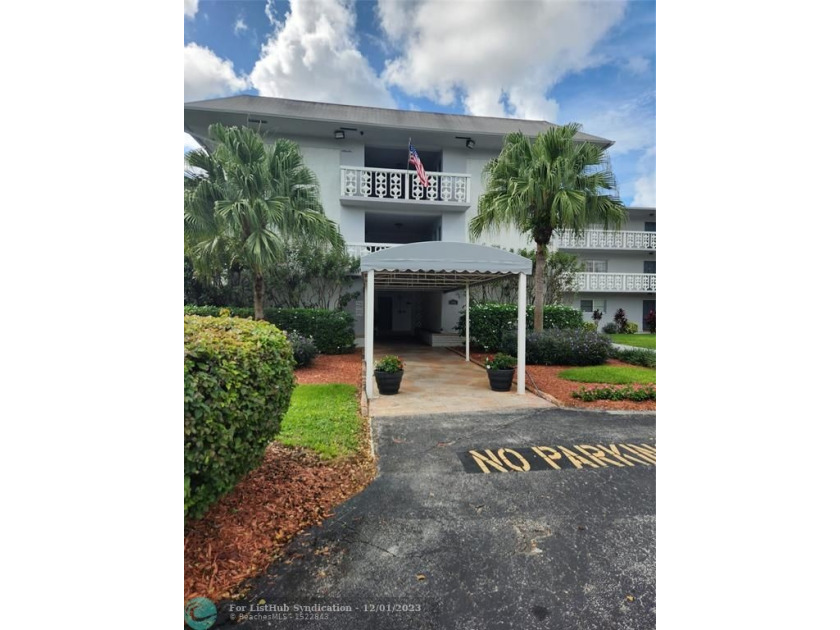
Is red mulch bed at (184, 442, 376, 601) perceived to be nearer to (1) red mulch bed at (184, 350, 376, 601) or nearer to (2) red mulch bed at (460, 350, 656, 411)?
(1) red mulch bed at (184, 350, 376, 601)

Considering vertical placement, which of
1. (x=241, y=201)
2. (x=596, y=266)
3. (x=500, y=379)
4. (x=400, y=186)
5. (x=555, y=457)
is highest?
(x=400, y=186)

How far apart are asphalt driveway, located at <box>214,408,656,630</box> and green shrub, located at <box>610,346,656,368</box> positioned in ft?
24.4

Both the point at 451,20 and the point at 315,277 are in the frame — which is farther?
the point at 315,277

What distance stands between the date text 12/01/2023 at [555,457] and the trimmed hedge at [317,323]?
890 cm

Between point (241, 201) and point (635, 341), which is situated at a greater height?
point (241, 201)

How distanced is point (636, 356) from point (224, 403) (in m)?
11.9

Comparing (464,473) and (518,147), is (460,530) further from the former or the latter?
(518,147)

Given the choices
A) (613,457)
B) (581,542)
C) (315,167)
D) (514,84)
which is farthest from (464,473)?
(315,167)

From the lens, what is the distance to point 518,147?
10680 mm

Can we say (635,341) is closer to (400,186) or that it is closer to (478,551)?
(400,186)

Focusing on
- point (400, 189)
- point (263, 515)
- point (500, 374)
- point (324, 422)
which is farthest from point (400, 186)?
point (263, 515)

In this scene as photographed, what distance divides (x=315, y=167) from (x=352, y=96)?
10191 millimetres

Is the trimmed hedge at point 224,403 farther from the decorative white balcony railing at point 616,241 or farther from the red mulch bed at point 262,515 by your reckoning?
the decorative white balcony railing at point 616,241

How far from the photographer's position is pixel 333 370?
10.0 metres
